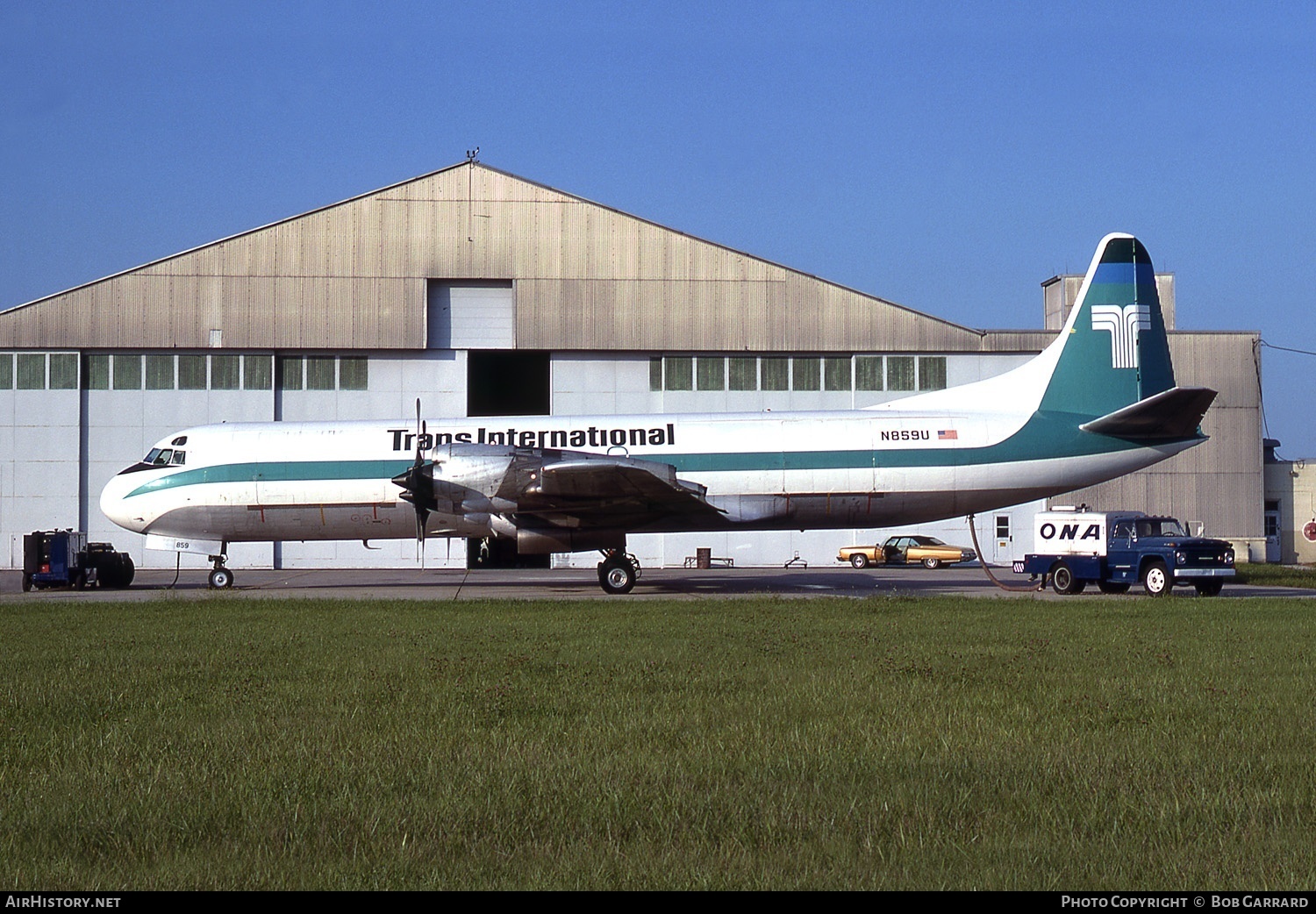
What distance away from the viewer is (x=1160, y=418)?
85.2 feet

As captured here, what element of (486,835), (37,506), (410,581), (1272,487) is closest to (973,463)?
(410,581)

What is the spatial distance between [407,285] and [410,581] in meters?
14.2

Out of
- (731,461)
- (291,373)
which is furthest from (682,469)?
(291,373)

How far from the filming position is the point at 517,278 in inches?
1727

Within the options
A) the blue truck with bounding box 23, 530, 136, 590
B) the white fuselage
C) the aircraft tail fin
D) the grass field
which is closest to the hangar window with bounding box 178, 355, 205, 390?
the blue truck with bounding box 23, 530, 136, 590

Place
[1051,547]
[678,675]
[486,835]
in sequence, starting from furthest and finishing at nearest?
[1051,547] < [678,675] < [486,835]

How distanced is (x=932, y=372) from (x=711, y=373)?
8.79 meters

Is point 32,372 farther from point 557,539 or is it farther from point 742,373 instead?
point 557,539

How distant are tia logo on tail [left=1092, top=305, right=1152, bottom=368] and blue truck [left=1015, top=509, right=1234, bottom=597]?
12.9 feet

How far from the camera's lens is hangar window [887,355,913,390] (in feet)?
147

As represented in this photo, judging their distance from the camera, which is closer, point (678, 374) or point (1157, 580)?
point (1157, 580)

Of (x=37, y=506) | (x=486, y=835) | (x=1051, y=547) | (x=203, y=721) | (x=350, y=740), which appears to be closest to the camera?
(x=486, y=835)

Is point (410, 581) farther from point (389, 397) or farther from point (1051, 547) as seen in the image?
point (1051, 547)

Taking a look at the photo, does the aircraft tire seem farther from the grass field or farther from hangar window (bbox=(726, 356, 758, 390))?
hangar window (bbox=(726, 356, 758, 390))
